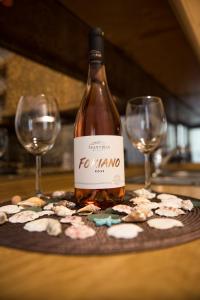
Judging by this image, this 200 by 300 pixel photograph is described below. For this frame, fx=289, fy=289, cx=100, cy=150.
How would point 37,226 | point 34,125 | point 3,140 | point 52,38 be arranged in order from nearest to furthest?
point 37,226, point 34,125, point 3,140, point 52,38

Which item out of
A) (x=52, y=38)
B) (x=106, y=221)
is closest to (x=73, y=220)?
(x=106, y=221)

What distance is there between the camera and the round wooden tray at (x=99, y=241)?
0.24 m

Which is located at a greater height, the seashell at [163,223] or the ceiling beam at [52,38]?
the ceiling beam at [52,38]

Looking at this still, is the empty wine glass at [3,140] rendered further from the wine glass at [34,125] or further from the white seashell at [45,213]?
the white seashell at [45,213]

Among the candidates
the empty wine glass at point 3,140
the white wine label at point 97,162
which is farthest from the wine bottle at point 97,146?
the empty wine glass at point 3,140

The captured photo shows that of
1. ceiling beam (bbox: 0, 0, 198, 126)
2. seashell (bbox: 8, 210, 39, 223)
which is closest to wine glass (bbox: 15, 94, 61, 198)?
seashell (bbox: 8, 210, 39, 223)

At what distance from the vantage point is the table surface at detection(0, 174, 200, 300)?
0.17 meters

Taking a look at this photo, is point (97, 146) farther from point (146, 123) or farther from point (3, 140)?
point (3, 140)

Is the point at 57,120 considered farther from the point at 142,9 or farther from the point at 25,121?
the point at 142,9

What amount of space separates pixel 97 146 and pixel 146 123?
209mm

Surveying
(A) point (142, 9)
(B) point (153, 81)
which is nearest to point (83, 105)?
(A) point (142, 9)

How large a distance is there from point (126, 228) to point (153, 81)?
5.72 ft

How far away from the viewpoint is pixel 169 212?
354 millimetres

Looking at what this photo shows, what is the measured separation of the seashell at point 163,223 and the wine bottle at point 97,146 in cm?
10
